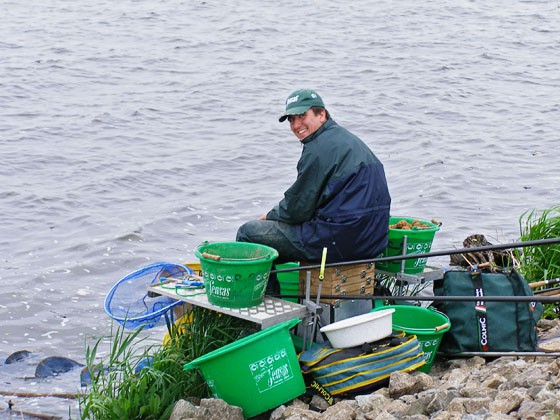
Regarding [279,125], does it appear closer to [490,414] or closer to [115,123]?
[115,123]

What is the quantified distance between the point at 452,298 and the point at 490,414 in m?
0.97

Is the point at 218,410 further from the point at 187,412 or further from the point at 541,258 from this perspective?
the point at 541,258

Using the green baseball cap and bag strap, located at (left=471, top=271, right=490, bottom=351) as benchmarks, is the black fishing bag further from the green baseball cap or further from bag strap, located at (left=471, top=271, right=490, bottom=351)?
the green baseball cap

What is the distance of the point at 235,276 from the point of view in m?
5.60

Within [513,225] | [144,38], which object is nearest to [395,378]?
[513,225]

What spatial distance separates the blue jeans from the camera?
6.03 metres

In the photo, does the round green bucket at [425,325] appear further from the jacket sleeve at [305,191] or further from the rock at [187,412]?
the rock at [187,412]

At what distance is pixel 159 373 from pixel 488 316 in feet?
6.77

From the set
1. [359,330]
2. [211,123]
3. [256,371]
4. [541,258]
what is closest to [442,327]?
[359,330]

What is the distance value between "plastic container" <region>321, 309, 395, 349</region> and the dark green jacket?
0.50 metres

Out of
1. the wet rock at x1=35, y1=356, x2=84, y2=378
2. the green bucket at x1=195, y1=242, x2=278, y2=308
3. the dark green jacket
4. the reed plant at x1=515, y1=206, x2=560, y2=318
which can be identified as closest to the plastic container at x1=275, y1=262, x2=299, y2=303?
the dark green jacket

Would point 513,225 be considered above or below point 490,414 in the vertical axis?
below

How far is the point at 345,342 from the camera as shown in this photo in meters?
5.64

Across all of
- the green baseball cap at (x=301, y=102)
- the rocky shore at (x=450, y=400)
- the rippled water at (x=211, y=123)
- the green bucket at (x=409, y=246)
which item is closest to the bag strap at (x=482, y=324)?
the rocky shore at (x=450, y=400)
